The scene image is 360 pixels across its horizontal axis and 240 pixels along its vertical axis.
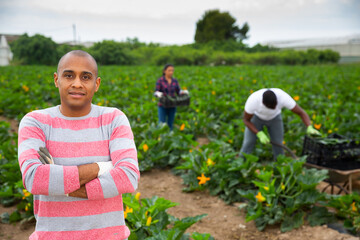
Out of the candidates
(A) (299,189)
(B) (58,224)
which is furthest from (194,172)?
(B) (58,224)

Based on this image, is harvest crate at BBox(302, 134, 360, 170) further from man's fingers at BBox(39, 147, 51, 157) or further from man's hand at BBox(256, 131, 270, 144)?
man's fingers at BBox(39, 147, 51, 157)

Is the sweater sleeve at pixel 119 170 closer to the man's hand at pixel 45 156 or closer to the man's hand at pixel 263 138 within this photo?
the man's hand at pixel 45 156

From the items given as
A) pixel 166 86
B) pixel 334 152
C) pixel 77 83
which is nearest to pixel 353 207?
pixel 334 152

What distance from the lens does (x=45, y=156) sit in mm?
1346

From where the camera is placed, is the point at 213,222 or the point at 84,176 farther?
the point at 213,222

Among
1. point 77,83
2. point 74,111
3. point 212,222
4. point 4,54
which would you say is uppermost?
point 4,54

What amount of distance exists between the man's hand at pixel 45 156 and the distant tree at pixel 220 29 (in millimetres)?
56753

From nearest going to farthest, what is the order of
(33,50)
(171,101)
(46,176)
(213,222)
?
(46,176) < (213,222) < (171,101) < (33,50)

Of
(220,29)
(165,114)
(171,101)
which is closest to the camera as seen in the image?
(171,101)

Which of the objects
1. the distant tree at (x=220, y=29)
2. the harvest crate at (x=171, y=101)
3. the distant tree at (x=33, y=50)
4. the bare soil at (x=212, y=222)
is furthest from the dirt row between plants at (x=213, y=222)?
the distant tree at (x=220, y=29)

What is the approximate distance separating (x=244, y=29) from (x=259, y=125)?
58435 millimetres

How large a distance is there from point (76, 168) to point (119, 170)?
19 cm

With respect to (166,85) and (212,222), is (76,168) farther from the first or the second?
(166,85)

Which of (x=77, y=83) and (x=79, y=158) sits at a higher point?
(x=77, y=83)
